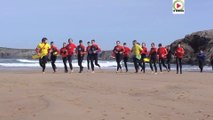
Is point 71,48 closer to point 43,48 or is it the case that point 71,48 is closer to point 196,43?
point 43,48

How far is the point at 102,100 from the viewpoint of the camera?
10.5 m

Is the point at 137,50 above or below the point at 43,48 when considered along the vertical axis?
below

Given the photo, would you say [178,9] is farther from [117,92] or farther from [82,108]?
[82,108]

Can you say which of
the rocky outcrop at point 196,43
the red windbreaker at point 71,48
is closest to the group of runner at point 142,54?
the red windbreaker at point 71,48

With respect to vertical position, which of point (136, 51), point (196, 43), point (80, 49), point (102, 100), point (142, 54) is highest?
point (196, 43)

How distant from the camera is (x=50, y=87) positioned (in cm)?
1303

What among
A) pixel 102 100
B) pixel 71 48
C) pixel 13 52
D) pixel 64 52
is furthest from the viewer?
pixel 13 52

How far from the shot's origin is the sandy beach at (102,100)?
8.83 metres

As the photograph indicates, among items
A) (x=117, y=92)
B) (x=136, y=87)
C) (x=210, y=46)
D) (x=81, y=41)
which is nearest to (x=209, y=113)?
(x=117, y=92)

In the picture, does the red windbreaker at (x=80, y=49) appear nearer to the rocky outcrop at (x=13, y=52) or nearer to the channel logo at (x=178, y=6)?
the channel logo at (x=178, y=6)

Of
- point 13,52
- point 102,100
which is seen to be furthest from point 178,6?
point 13,52

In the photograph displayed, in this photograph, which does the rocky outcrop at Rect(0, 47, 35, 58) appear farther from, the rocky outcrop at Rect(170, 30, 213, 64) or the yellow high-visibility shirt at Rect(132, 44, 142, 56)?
the yellow high-visibility shirt at Rect(132, 44, 142, 56)

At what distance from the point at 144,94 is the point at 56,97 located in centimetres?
275

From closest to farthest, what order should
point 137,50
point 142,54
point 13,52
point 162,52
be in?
point 137,50
point 142,54
point 162,52
point 13,52
